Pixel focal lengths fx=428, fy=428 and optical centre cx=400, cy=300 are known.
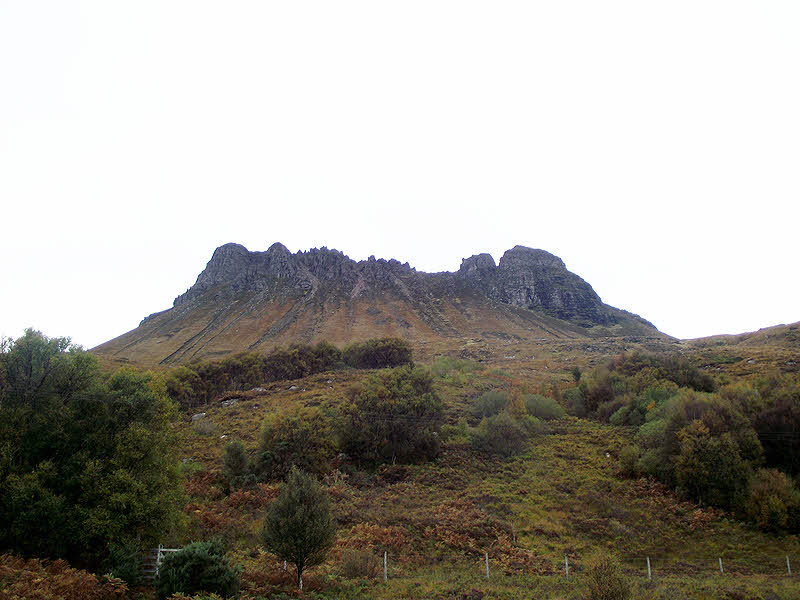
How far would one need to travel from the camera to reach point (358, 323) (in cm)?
12200

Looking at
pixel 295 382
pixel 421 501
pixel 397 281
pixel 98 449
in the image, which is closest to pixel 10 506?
pixel 98 449

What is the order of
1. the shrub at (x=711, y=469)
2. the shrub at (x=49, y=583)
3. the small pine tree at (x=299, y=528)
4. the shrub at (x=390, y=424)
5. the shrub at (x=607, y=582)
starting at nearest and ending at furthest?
the shrub at (x=49, y=583), the shrub at (x=607, y=582), the small pine tree at (x=299, y=528), the shrub at (x=711, y=469), the shrub at (x=390, y=424)

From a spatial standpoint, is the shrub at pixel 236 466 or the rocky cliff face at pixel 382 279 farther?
the rocky cliff face at pixel 382 279

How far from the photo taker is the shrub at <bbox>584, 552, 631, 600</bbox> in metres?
11.5

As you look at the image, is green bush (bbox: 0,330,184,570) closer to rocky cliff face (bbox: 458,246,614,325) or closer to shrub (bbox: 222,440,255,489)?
shrub (bbox: 222,440,255,489)

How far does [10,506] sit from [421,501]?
65.2ft

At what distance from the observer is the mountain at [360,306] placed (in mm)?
114938

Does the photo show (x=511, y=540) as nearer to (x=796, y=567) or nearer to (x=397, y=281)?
(x=796, y=567)

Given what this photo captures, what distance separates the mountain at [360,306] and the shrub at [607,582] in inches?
3303

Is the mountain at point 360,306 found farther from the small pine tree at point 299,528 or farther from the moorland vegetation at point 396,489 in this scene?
the small pine tree at point 299,528

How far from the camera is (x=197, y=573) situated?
13922 millimetres

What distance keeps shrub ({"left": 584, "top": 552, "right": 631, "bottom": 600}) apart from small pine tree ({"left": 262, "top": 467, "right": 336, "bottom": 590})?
30.5ft

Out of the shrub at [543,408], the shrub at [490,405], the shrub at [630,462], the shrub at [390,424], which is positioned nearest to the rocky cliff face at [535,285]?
the shrub at [543,408]

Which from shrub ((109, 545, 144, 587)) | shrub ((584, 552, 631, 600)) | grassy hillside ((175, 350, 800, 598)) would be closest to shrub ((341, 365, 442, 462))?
grassy hillside ((175, 350, 800, 598))
